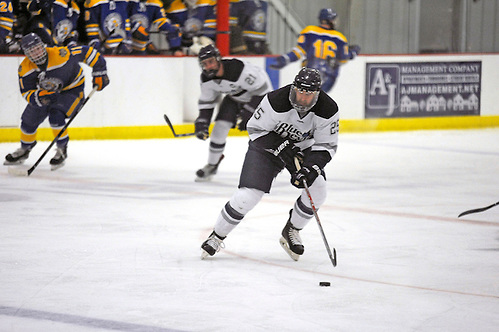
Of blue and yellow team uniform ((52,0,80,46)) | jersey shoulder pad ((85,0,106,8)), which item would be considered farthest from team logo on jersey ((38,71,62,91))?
jersey shoulder pad ((85,0,106,8))

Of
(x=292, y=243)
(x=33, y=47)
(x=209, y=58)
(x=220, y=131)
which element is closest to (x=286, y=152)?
(x=292, y=243)

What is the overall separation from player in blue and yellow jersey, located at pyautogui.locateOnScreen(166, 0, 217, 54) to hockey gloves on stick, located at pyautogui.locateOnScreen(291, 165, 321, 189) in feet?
19.6

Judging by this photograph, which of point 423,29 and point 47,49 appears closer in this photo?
point 47,49

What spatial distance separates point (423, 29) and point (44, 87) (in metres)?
6.34

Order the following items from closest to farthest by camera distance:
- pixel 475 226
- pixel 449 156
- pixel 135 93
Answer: pixel 475 226, pixel 449 156, pixel 135 93

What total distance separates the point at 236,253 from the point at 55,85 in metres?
3.22

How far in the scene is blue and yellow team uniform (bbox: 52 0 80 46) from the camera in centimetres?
907

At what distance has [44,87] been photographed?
732 centimetres

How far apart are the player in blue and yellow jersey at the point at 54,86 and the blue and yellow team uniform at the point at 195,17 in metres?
2.71

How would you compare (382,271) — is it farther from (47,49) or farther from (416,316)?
(47,49)

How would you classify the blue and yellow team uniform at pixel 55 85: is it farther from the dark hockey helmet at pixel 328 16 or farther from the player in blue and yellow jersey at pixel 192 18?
the dark hockey helmet at pixel 328 16

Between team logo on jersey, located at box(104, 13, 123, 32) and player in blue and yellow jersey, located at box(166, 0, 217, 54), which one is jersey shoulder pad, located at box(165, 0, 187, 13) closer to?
player in blue and yellow jersey, located at box(166, 0, 217, 54)

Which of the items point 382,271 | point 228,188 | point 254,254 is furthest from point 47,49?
point 382,271

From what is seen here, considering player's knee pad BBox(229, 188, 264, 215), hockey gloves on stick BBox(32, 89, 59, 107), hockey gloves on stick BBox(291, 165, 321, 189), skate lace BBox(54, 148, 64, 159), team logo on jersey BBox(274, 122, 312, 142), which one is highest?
team logo on jersey BBox(274, 122, 312, 142)
